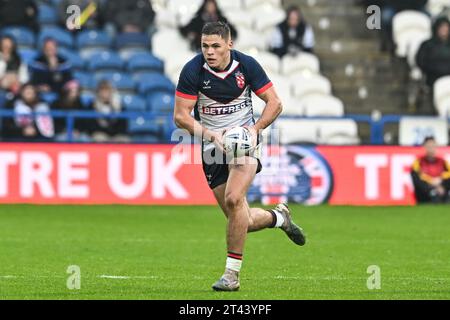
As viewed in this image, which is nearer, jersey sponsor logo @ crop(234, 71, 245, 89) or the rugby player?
the rugby player

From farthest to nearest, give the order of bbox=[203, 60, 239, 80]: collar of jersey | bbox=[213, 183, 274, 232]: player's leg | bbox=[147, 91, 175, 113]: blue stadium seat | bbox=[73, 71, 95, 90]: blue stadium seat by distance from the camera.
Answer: bbox=[73, 71, 95, 90]: blue stadium seat < bbox=[147, 91, 175, 113]: blue stadium seat < bbox=[213, 183, 274, 232]: player's leg < bbox=[203, 60, 239, 80]: collar of jersey

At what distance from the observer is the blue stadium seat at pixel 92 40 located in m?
25.1

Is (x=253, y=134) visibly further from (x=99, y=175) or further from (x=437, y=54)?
(x=437, y=54)

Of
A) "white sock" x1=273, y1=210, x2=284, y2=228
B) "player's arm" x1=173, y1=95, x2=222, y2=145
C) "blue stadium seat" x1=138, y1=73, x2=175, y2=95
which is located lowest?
"white sock" x1=273, y1=210, x2=284, y2=228

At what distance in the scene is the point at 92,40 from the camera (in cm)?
2514

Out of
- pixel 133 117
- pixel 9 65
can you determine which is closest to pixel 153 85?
pixel 133 117

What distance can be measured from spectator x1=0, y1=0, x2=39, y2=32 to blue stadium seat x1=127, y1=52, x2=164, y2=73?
7.18 ft

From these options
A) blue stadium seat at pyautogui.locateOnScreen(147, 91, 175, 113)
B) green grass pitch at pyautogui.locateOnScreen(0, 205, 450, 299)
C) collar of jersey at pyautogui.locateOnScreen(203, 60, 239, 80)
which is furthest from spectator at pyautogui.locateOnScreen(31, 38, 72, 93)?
collar of jersey at pyautogui.locateOnScreen(203, 60, 239, 80)

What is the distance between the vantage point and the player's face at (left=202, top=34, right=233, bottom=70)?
10648 mm

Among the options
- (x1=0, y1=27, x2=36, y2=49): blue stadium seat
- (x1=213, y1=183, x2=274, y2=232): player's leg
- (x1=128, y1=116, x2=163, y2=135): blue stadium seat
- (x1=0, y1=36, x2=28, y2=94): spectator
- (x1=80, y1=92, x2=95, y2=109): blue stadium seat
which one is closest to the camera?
(x1=213, y1=183, x2=274, y2=232): player's leg

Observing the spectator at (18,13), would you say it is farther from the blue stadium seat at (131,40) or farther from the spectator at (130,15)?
the blue stadium seat at (131,40)

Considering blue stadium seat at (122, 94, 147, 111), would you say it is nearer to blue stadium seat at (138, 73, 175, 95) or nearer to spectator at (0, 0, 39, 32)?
blue stadium seat at (138, 73, 175, 95)

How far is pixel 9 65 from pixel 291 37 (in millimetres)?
5711

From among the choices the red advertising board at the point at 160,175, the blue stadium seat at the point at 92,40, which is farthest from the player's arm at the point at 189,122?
the blue stadium seat at the point at 92,40
